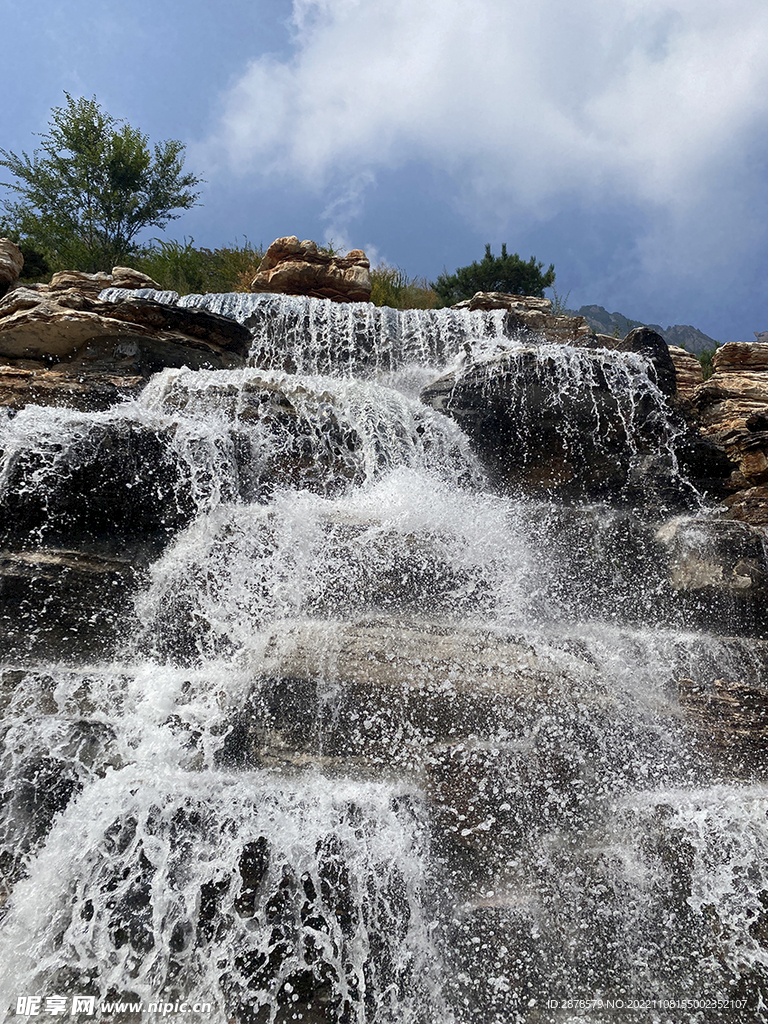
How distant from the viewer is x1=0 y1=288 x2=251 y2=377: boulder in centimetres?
671

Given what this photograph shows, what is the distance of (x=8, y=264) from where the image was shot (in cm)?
942

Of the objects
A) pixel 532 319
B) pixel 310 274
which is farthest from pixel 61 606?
pixel 310 274

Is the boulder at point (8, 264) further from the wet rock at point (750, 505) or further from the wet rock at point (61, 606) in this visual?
the wet rock at point (750, 505)

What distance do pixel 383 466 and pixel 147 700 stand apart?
124 inches

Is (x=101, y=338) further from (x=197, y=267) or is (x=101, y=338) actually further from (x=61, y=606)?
(x=197, y=267)

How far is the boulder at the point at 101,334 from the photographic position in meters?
6.71

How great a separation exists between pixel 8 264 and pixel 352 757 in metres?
10.2

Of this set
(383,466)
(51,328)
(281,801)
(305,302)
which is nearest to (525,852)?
(281,801)

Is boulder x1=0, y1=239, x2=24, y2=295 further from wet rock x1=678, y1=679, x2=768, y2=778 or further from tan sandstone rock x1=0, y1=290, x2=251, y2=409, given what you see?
wet rock x1=678, y1=679, x2=768, y2=778

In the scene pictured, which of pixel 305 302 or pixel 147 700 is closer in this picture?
pixel 147 700

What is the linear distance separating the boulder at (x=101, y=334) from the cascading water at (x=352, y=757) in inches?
89.3

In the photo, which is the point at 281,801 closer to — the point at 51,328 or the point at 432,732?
the point at 432,732

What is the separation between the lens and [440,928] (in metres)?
2.75

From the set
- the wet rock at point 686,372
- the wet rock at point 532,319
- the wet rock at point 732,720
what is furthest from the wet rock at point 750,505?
the wet rock at point 532,319
